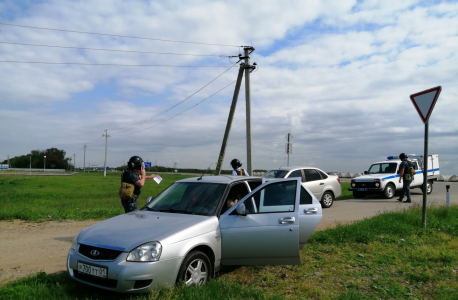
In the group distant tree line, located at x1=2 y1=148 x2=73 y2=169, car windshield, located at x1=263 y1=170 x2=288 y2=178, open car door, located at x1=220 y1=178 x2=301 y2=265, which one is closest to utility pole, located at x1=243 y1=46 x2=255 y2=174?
car windshield, located at x1=263 y1=170 x2=288 y2=178

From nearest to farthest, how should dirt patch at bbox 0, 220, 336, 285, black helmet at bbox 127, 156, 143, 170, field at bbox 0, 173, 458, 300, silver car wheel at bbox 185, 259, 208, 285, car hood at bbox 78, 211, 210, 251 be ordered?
car hood at bbox 78, 211, 210, 251 → field at bbox 0, 173, 458, 300 → silver car wheel at bbox 185, 259, 208, 285 → dirt patch at bbox 0, 220, 336, 285 → black helmet at bbox 127, 156, 143, 170

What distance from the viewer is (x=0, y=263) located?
640 cm

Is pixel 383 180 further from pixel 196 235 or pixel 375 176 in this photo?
pixel 196 235

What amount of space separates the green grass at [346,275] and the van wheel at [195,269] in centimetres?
15

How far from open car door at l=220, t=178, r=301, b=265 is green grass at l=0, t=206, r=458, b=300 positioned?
33 centimetres

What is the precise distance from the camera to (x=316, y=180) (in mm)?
14680

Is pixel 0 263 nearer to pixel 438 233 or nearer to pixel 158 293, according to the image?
pixel 158 293

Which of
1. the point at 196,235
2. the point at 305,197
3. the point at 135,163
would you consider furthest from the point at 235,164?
the point at 196,235

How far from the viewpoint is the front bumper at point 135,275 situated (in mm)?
4230

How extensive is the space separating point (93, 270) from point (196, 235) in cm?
126

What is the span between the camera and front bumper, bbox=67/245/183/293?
13.9 feet

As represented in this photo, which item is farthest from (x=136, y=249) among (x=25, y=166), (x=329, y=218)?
(x=25, y=166)

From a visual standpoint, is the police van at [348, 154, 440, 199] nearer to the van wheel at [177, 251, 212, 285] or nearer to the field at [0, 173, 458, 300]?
the field at [0, 173, 458, 300]

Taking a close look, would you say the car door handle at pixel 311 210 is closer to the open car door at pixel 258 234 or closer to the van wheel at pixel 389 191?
the open car door at pixel 258 234
